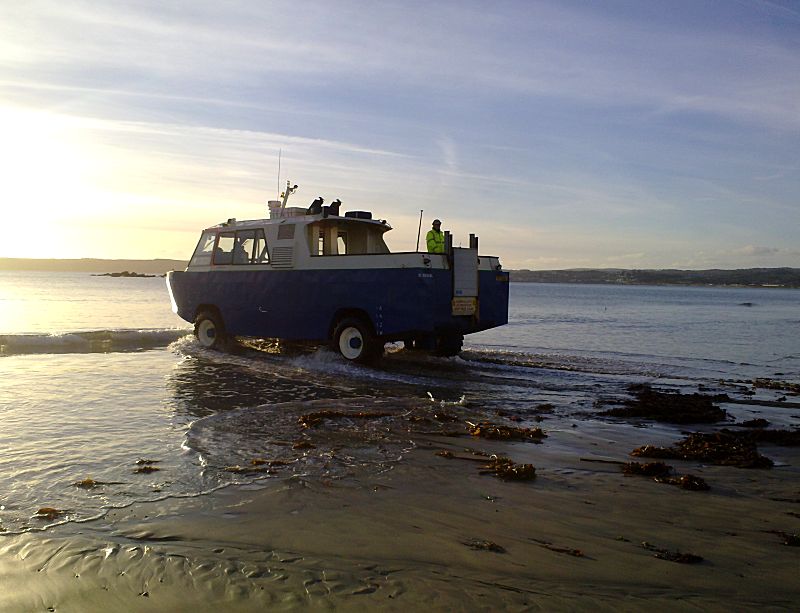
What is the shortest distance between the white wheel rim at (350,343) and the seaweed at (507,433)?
5450 millimetres

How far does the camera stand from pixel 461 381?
38.4ft

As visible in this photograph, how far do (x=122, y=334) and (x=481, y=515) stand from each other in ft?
53.5

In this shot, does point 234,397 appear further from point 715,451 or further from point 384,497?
point 715,451

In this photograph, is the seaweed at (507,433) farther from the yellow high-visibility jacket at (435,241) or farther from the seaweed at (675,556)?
the yellow high-visibility jacket at (435,241)

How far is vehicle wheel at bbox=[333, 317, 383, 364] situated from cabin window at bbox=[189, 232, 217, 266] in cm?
396

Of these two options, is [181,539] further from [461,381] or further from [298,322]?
[298,322]

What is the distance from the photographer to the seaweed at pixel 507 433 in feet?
23.9

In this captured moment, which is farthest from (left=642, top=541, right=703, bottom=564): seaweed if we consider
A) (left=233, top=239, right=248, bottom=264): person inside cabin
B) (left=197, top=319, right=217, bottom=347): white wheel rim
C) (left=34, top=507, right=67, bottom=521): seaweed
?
→ (left=197, top=319, right=217, bottom=347): white wheel rim

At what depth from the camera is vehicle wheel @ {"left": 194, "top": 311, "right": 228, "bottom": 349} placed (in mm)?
15172

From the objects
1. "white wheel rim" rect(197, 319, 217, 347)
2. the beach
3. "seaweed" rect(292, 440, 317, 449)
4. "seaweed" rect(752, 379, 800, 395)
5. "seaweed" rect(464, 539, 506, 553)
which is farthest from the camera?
"white wheel rim" rect(197, 319, 217, 347)

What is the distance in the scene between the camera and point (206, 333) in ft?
51.6

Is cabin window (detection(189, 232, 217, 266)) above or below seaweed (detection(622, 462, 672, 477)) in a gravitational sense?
above

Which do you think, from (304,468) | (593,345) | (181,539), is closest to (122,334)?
(593,345)

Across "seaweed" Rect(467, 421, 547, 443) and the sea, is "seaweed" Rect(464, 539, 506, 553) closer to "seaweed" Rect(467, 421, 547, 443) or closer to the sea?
the sea
